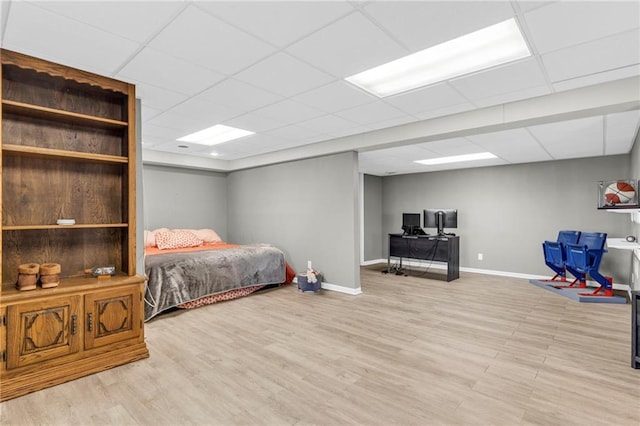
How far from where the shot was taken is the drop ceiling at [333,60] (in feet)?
6.17

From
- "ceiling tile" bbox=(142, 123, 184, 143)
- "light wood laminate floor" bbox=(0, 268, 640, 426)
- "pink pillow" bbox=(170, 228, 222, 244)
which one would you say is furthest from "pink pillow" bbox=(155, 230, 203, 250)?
"light wood laminate floor" bbox=(0, 268, 640, 426)

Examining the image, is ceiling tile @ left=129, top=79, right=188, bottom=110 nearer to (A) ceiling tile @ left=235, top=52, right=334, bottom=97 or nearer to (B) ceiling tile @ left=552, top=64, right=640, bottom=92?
(A) ceiling tile @ left=235, top=52, right=334, bottom=97

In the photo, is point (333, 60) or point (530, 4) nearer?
point (530, 4)

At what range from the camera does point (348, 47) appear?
7.45ft

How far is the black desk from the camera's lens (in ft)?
20.6

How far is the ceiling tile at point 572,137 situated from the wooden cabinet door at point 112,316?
464 cm

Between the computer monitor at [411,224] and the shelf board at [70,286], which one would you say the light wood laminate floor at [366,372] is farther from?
the computer monitor at [411,224]

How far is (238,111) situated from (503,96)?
8.85ft

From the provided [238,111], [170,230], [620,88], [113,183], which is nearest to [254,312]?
[113,183]

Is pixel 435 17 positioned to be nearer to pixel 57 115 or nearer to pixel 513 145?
pixel 57 115

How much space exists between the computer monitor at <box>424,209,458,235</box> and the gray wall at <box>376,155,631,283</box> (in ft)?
2.07

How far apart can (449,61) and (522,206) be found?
16.7 ft

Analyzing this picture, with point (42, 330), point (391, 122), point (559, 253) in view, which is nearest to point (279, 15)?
point (391, 122)

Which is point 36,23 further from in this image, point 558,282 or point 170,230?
point 558,282
